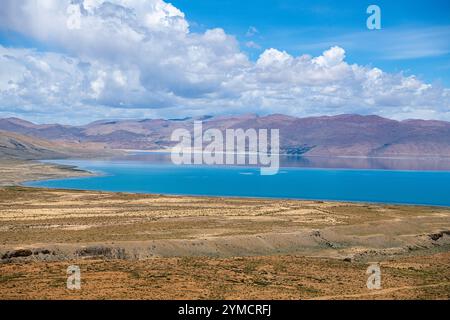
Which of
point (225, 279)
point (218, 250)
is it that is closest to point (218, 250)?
point (218, 250)

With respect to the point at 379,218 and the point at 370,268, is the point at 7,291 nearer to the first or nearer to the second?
the point at 370,268

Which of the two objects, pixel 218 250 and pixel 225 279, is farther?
pixel 218 250

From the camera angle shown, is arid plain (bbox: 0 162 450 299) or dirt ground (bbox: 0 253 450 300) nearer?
dirt ground (bbox: 0 253 450 300)

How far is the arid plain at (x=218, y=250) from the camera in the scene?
3497 cm

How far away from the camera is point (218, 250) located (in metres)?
50.8

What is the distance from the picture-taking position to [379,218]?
73000 millimetres

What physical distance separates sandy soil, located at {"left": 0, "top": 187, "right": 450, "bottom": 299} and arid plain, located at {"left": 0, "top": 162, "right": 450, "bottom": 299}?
0.11m

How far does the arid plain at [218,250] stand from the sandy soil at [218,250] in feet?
0.36

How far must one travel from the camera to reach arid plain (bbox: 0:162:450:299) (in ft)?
115

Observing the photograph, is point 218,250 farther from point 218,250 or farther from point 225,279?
point 225,279

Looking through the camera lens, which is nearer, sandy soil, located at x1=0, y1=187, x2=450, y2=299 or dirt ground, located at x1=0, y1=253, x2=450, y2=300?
dirt ground, located at x1=0, y1=253, x2=450, y2=300

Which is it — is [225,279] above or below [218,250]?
above

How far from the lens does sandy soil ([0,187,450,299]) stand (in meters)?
35.0
